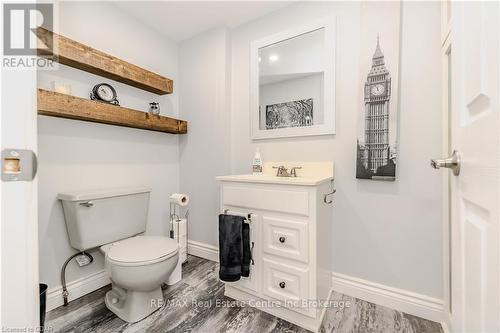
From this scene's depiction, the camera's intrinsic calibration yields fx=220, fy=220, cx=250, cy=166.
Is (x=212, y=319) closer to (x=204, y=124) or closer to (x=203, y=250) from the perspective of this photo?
(x=203, y=250)

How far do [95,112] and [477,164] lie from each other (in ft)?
6.26

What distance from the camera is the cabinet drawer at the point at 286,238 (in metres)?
1.24

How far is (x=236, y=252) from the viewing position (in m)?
1.38

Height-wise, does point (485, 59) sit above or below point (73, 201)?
above

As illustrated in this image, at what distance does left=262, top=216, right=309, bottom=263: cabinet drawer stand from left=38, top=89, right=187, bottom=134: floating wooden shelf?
128 cm

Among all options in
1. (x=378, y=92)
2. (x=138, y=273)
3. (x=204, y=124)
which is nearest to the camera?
(x=138, y=273)

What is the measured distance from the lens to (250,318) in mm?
1353

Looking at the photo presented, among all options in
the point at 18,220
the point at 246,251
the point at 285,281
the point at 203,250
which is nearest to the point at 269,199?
the point at 246,251

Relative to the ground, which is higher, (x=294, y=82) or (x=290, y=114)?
(x=294, y=82)

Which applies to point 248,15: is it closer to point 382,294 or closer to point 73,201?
point 73,201

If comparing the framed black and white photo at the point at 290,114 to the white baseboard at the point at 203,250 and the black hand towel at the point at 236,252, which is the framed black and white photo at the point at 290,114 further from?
the white baseboard at the point at 203,250

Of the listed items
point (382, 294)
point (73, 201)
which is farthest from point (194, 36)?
point (382, 294)

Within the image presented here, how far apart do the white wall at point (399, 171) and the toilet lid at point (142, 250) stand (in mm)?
1106

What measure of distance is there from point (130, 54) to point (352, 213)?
2224 millimetres
